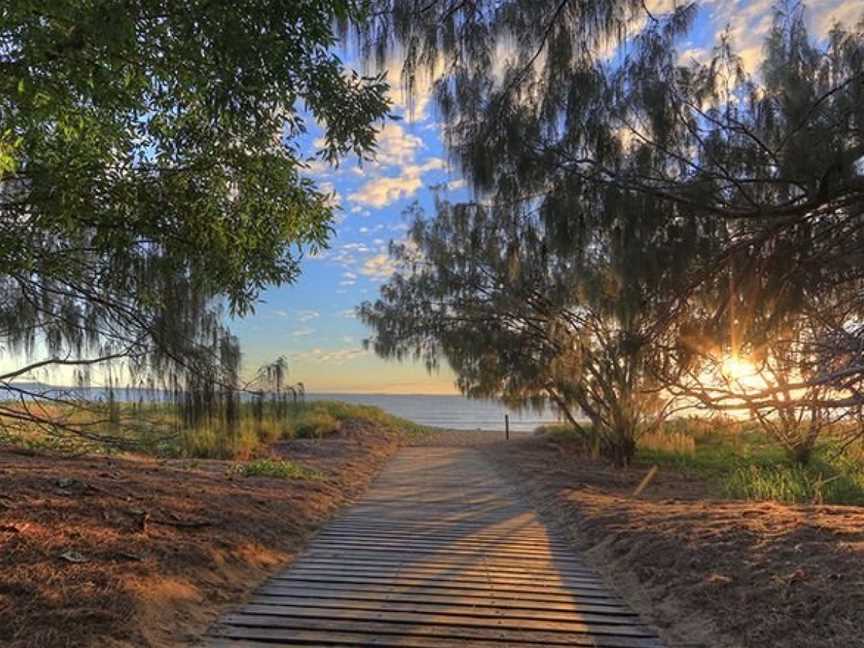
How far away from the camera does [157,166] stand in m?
4.99

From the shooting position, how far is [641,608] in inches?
192

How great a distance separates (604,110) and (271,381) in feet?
11.9

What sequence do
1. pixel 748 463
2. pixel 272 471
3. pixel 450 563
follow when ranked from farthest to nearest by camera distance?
pixel 748 463, pixel 272 471, pixel 450 563

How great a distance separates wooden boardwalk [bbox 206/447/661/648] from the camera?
408 centimetres

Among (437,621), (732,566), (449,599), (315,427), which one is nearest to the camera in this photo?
(437,621)

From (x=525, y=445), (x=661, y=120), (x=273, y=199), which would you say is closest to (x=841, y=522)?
(x=661, y=120)

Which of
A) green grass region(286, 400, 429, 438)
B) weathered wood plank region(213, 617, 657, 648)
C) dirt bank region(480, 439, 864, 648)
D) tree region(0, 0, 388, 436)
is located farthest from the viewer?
green grass region(286, 400, 429, 438)

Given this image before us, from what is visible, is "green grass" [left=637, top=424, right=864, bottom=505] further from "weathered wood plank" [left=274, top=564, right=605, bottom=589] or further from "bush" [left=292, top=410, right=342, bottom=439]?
"bush" [left=292, top=410, right=342, bottom=439]

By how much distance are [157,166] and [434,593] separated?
11.4 feet

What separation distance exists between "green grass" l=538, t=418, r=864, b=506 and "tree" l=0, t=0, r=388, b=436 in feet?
21.6

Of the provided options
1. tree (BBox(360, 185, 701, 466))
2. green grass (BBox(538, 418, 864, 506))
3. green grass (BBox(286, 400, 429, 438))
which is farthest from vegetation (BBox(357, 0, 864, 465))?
green grass (BBox(286, 400, 429, 438))

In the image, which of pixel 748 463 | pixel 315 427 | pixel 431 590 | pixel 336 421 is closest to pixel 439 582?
pixel 431 590

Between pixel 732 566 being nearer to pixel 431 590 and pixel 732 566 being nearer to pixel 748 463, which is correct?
pixel 431 590

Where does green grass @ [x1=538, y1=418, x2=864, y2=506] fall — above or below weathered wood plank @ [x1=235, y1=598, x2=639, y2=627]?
below
